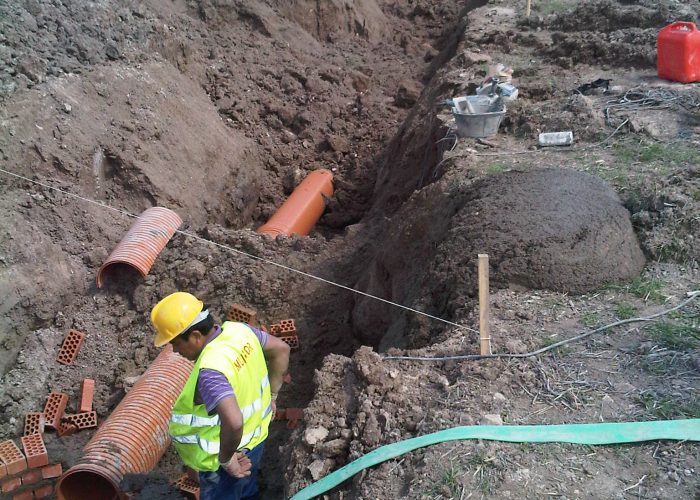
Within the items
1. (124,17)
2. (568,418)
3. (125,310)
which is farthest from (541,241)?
(124,17)

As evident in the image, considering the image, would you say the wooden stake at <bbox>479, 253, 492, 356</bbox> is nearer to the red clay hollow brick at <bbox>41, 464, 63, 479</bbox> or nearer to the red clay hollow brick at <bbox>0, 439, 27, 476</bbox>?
the red clay hollow brick at <bbox>41, 464, 63, 479</bbox>

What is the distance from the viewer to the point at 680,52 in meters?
7.20

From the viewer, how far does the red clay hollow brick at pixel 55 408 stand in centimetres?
538

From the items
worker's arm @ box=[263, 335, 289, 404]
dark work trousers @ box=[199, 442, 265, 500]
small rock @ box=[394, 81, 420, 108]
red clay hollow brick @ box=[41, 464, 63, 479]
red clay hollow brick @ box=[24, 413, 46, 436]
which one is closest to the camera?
dark work trousers @ box=[199, 442, 265, 500]

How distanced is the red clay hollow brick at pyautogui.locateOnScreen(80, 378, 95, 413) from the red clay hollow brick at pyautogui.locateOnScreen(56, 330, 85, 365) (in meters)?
0.35

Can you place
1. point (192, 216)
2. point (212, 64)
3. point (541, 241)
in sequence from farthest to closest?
point (212, 64) < point (192, 216) < point (541, 241)

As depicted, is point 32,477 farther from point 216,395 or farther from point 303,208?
point 303,208

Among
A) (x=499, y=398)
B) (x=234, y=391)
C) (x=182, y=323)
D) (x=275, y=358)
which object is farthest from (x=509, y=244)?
(x=182, y=323)

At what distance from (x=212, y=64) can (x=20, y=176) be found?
14.6ft

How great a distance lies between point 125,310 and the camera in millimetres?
6262

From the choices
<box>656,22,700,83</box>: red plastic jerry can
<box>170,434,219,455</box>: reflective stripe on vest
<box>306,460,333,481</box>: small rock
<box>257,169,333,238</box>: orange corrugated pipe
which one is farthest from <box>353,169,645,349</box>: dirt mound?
<box>656,22,700,83</box>: red plastic jerry can

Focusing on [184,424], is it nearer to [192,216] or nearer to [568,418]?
[568,418]

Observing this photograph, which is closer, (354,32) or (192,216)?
(192,216)

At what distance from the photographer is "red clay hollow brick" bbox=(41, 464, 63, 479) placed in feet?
16.1
